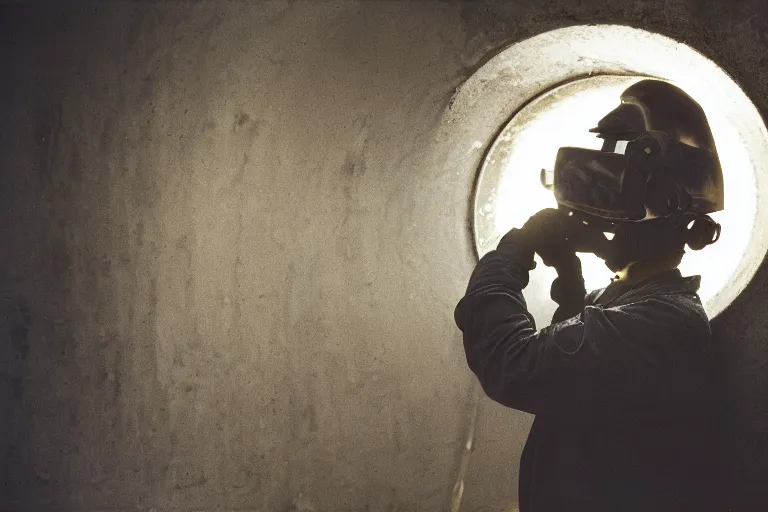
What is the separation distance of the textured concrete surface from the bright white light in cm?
17

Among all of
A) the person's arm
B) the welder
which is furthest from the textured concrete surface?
the person's arm

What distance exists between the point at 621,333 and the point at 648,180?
0.36m

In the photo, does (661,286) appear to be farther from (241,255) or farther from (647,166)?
(241,255)

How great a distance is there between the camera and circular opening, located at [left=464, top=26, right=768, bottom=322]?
6.17 feet

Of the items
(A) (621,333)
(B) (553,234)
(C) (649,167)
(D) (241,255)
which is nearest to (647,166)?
(C) (649,167)

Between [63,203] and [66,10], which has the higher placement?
[66,10]

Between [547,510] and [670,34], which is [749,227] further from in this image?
[547,510]

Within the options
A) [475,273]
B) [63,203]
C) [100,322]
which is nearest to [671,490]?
[475,273]

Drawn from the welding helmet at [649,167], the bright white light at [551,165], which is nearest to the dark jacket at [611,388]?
the welding helmet at [649,167]

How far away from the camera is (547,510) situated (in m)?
1.76

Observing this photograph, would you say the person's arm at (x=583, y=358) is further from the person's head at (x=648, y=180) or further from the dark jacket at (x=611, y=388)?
the person's head at (x=648, y=180)

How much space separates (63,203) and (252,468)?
2.88ft

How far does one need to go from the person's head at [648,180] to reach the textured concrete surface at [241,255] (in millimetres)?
239

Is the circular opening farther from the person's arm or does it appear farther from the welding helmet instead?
the person's arm
